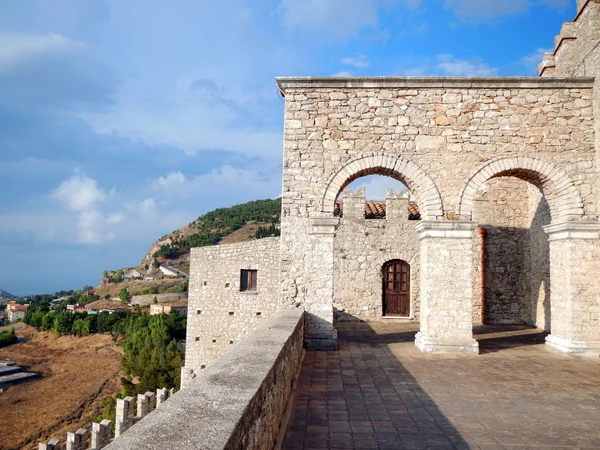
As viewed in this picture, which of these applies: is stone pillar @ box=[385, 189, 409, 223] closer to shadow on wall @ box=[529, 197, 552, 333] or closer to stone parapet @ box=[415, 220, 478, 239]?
shadow on wall @ box=[529, 197, 552, 333]

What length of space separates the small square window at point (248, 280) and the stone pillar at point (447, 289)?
279 inches

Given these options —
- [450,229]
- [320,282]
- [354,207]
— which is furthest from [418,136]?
[354,207]

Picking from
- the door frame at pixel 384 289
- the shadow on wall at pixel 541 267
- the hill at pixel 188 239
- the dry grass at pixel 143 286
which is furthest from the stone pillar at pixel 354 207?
the dry grass at pixel 143 286

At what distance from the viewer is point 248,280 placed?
13922 millimetres

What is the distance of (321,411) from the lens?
437 centimetres

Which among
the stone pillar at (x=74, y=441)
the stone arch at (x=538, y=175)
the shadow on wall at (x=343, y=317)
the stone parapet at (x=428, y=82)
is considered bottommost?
the stone pillar at (x=74, y=441)

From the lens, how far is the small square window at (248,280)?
13867mm

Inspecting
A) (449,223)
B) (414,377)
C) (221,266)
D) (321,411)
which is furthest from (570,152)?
(221,266)

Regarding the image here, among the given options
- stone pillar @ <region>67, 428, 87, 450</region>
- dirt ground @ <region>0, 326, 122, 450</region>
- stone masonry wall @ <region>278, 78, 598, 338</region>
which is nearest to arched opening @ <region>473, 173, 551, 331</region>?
stone masonry wall @ <region>278, 78, 598, 338</region>

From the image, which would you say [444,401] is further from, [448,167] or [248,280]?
[248,280]

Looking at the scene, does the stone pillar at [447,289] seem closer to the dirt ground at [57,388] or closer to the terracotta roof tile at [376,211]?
the terracotta roof tile at [376,211]

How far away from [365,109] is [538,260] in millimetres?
6955

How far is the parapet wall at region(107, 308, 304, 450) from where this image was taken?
1654 mm

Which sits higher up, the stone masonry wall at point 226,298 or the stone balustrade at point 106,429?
the stone masonry wall at point 226,298
